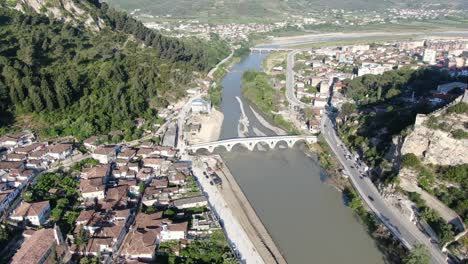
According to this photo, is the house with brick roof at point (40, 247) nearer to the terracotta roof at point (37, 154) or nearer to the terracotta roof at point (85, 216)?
the terracotta roof at point (85, 216)

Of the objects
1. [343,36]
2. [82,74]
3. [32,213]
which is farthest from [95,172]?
[343,36]

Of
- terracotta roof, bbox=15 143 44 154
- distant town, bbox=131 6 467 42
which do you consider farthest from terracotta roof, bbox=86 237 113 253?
distant town, bbox=131 6 467 42

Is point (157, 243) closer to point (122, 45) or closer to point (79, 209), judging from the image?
point (79, 209)

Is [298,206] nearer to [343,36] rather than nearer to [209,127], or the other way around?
[209,127]

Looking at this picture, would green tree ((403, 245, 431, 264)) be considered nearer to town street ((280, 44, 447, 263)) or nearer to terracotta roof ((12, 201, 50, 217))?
town street ((280, 44, 447, 263))

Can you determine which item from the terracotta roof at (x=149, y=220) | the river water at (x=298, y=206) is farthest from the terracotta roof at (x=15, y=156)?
the river water at (x=298, y=206)

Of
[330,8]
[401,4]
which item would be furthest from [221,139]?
[401,4]

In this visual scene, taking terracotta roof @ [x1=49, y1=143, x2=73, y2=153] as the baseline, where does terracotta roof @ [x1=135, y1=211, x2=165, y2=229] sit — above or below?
below

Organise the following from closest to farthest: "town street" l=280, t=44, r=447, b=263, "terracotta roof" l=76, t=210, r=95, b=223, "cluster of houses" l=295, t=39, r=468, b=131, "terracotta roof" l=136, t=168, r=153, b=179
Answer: "town street" l=280, t=44, r=447, b=263, "terracotta roof" l=76, t=210, r=95, b=223, "terracotta roof" l=136, t=168, r=153, b=179, "cluster of houses" l=295, t=39, r=468, b=131
